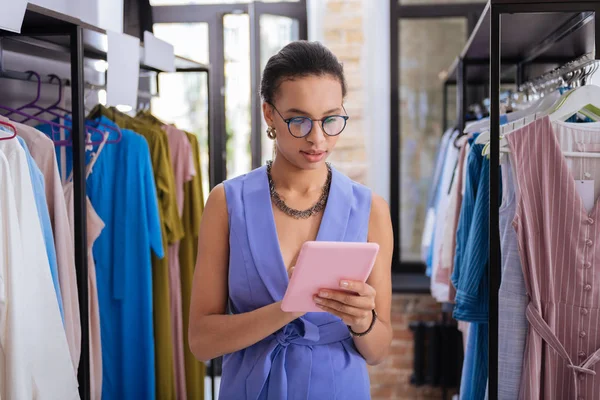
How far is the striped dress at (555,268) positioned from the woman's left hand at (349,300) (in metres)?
0.77

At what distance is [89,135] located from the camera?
2742 millimetres

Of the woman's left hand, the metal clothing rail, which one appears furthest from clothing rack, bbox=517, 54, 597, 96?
the woman's left hand

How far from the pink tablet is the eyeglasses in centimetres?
26

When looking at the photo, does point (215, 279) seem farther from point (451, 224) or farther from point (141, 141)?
point (451, 224)

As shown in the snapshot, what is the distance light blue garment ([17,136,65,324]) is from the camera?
1967 millimetres

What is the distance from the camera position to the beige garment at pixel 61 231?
2.12 metres

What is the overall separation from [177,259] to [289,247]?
5.80 ft

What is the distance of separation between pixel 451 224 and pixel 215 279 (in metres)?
1.80

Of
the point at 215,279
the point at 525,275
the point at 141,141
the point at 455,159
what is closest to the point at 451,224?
the point at 455,159

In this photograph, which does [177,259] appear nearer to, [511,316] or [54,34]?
[54,34]

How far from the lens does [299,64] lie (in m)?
1.39

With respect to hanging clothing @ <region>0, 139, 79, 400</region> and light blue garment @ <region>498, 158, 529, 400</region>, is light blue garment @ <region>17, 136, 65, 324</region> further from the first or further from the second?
light blue garment @ <region>498, 158, 529, 400</region>

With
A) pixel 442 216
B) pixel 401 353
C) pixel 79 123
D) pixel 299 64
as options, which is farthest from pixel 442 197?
pixel 299 64

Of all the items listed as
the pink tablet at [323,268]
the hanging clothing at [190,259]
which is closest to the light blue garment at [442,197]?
the hanging clothing at [190,259]
